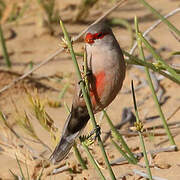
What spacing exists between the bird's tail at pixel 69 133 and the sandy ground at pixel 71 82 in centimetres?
9

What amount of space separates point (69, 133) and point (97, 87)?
38 cm

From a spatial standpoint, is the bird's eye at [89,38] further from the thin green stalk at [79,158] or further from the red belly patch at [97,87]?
the thin green stalk at [79,158]

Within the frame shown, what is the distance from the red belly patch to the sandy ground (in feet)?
0.99

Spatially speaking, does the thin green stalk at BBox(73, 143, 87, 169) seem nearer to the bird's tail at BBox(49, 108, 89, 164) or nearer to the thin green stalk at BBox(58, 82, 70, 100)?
the bird's tail at BBox(49, 108, 89, 164)

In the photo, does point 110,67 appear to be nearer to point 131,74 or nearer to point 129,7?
point 131,74

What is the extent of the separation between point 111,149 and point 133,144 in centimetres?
15

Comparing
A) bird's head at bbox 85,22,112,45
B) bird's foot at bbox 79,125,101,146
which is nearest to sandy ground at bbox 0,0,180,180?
bird's foot at bbox 79,125,101,146

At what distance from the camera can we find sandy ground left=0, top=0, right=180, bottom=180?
112 inches

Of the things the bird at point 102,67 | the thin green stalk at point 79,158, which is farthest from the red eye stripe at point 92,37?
the thin green stalk at point 79,158

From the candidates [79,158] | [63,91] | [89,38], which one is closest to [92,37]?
[89,38]

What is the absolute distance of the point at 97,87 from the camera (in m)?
2.18

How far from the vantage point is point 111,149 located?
3150 millimetres

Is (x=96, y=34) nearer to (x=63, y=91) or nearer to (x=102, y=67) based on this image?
(x=102, y=67)

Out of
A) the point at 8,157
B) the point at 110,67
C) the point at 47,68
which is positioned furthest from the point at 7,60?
the point at 110,67
